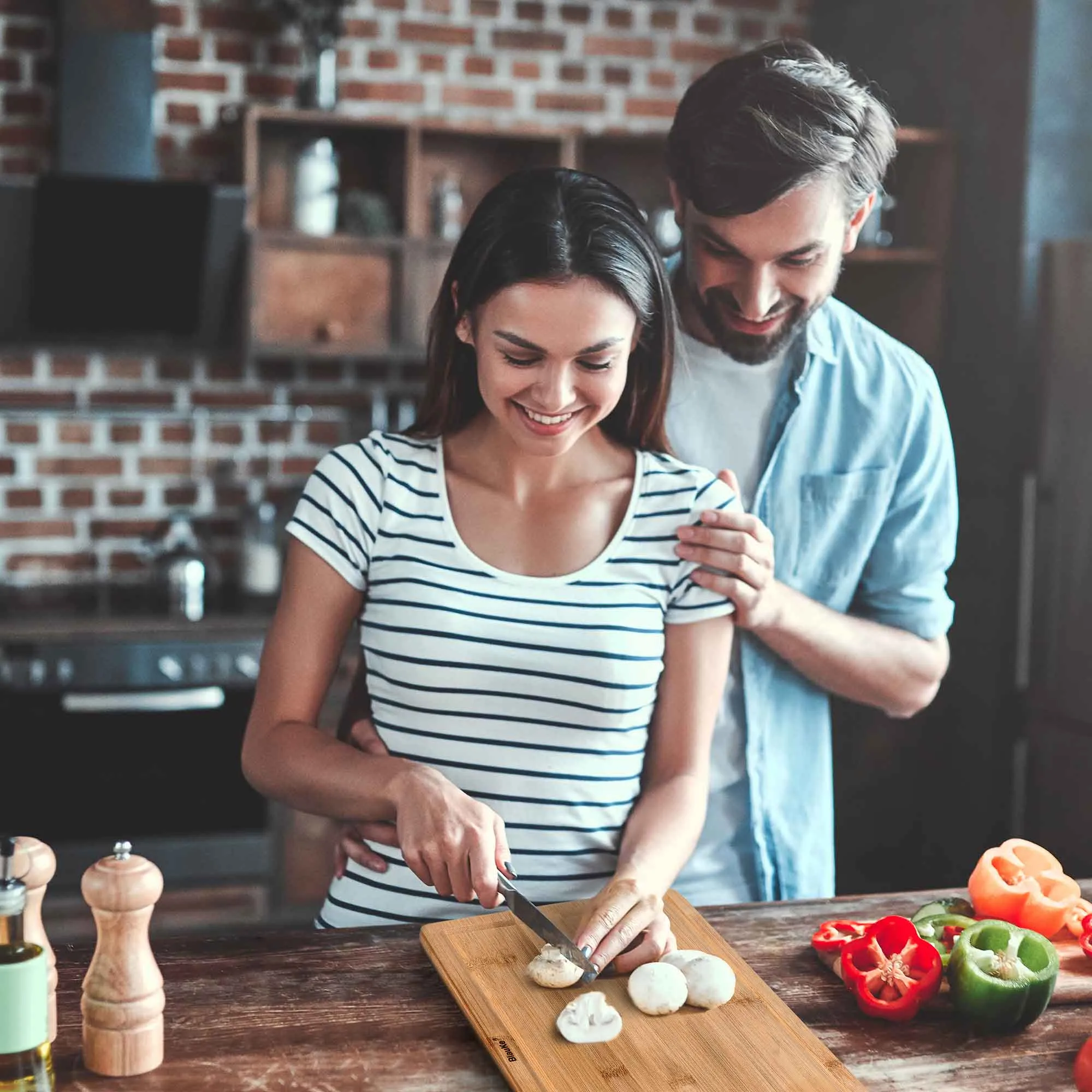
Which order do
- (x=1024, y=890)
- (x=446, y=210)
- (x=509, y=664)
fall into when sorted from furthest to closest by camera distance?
(x=446, y=210), (x=509, y=664), (x=1024, y=890)

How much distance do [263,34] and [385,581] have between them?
248 centimetres

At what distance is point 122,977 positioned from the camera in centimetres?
96

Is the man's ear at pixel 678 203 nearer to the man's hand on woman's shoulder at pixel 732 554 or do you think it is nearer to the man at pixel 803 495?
the man at pixel 803 495

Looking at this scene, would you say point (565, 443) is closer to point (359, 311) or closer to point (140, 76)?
point (359, 311)

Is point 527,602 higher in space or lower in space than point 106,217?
lower

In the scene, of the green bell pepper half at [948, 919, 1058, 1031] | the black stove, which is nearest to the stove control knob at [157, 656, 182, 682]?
the black stove

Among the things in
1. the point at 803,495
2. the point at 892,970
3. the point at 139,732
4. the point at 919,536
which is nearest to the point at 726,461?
the point at 803,495

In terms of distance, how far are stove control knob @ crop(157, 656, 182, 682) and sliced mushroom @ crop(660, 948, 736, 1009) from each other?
209 centimetres

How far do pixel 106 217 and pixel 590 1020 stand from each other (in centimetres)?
254

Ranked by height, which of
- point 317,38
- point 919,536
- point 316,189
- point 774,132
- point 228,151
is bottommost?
point 919,536

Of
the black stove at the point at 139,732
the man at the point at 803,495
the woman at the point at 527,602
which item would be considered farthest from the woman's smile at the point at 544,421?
the black stove at the point at 139,732

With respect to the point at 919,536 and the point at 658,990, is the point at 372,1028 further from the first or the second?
the point at 919,536

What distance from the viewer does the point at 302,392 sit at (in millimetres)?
3559

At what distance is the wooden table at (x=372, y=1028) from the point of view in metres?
0.97
